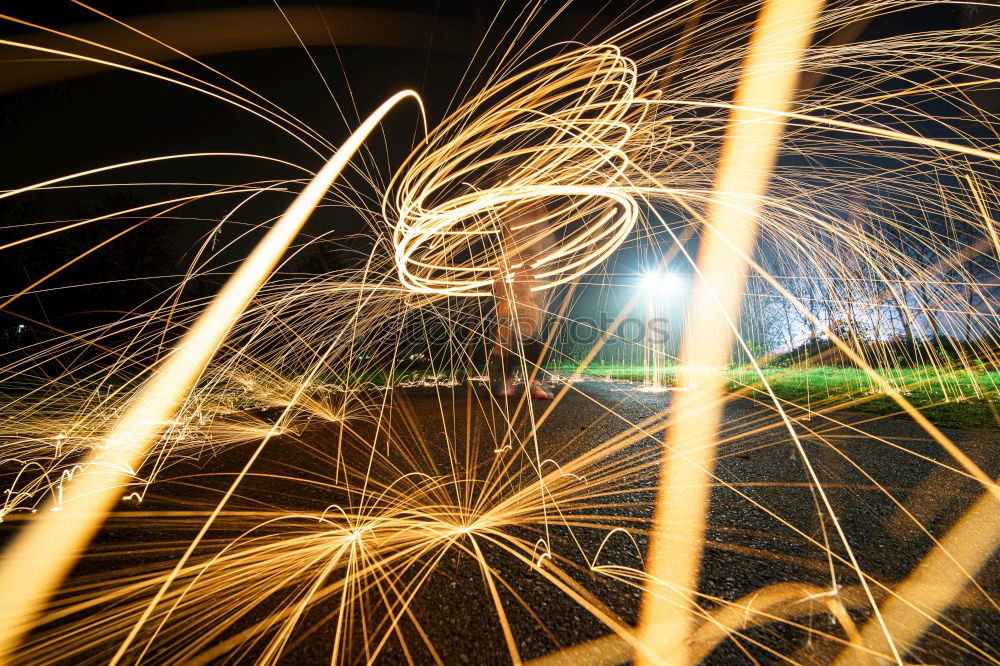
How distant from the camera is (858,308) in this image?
6.98ft

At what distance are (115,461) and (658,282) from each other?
3579 millimetres

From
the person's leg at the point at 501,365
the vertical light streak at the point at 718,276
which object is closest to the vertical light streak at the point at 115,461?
the vertical light streak at the point at 718,276

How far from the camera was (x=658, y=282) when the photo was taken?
3.25 meters

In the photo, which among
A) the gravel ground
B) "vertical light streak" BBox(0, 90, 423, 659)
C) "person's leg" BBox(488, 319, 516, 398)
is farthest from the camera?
"person's leg" BBox(488, 319, 516, 398)

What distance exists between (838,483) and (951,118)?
141 centimetres

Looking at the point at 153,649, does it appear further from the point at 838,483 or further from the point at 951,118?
the point at 951,118

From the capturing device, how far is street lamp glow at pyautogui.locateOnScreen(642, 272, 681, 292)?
3.16 metres

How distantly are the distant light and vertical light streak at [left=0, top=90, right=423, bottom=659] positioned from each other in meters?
2.17

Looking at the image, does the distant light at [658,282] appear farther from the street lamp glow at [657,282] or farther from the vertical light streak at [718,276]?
the vertical light streak at [718,276]

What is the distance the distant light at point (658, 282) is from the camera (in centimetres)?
317

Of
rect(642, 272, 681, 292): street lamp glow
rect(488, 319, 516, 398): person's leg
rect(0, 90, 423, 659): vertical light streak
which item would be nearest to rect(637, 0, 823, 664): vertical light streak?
rect(642, 272, 681, 292): street lamp glow

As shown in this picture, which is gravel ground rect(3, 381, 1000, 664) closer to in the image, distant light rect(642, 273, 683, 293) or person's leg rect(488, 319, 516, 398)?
distant light rect(642, 273, 683, 293)

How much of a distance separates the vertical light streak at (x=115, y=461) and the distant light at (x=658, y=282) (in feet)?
7.10

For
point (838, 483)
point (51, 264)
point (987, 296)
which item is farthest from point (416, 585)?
point (51, 264)
